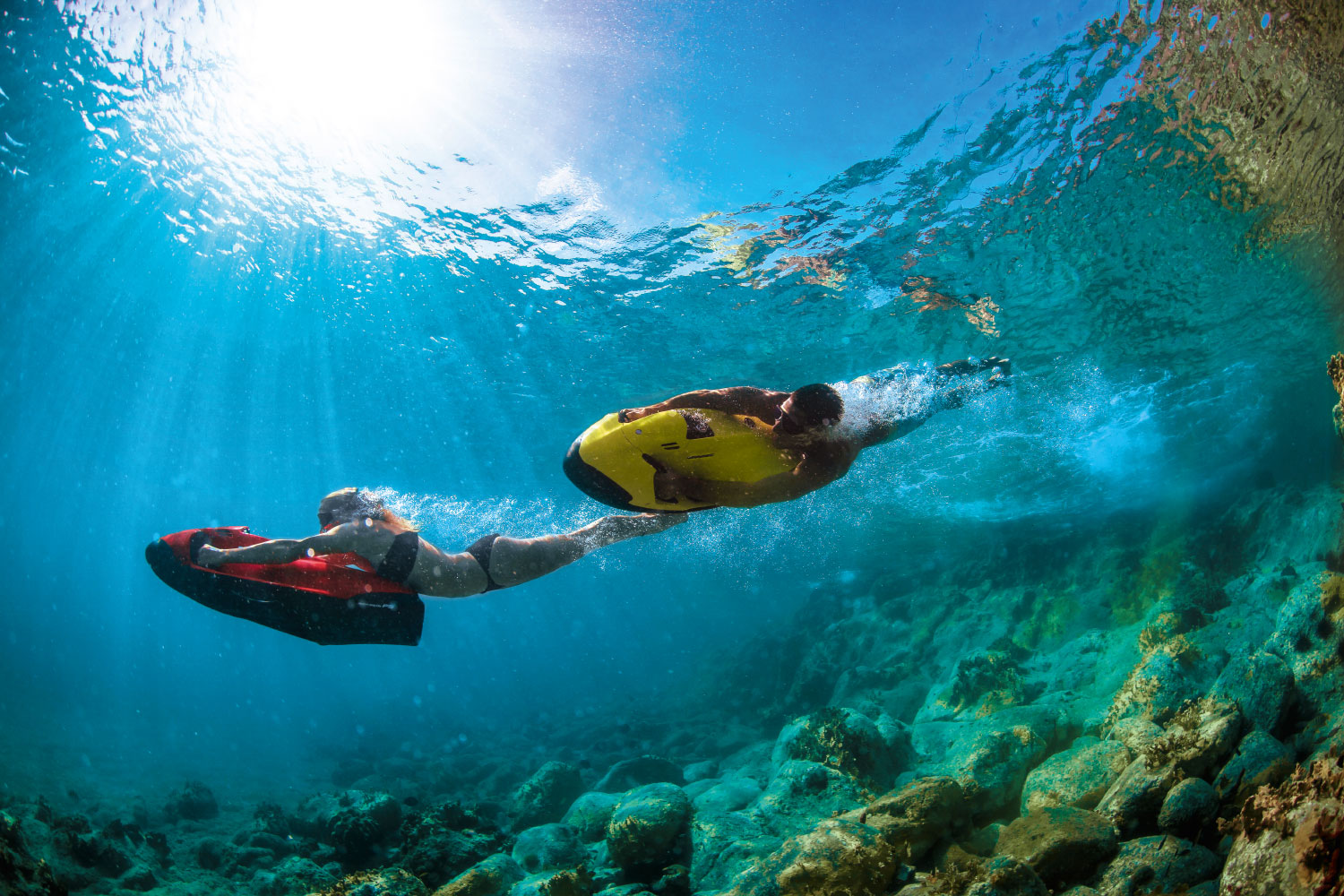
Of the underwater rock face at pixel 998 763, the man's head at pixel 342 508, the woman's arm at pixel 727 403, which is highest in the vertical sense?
the man's head at pixel 342 508

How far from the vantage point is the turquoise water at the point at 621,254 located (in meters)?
8.03

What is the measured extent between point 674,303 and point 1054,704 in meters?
11.0

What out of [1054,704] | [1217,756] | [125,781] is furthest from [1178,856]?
[125,781]

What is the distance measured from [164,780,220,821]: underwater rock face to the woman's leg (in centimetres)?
1653

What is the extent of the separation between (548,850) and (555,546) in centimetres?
488

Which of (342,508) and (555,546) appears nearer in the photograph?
(342,508)

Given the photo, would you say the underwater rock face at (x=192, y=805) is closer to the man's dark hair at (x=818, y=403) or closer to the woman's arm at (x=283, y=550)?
the woman's arm at (x=283, y=550)

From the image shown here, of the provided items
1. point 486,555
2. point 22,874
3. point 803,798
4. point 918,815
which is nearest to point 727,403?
point 486,555

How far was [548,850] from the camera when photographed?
7.14 meters

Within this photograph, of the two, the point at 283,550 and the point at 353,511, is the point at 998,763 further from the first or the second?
the point at 283,550

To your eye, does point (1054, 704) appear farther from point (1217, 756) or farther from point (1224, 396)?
point (1224, 396)

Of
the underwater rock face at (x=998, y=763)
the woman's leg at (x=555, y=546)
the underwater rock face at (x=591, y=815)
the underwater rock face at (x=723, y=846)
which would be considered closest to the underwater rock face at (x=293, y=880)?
the underwater rock face at (x=591, y=815)

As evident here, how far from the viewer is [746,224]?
32.4 ft

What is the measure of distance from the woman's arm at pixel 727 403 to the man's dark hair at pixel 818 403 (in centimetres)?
40
